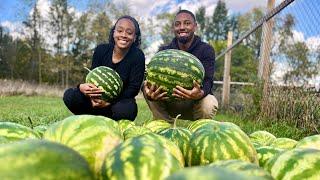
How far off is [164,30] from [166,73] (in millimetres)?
47643

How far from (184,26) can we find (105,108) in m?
1.31

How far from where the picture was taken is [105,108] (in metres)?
4.66

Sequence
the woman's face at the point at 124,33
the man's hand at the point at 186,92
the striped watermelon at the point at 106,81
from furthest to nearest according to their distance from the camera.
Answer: the woman's face at the point at 124,33 < the striped watermelon at the point at 106,81 < the man's hand at the point at 186,92

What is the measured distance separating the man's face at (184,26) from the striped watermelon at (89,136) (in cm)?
345

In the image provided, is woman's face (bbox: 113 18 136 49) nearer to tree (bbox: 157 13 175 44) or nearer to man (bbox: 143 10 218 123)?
man (bbox: 143 10 218 123)

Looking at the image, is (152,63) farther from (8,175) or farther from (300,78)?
(300,78)

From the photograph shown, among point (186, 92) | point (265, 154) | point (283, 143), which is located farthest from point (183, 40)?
point (265, 154)

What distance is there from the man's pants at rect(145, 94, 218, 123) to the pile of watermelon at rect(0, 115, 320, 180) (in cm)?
266

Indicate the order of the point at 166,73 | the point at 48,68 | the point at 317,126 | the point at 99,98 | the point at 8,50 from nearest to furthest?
the point at 166,73 → the point at 99,98 → the point at 317,126 → the point at 8,50 → the point at 48,68

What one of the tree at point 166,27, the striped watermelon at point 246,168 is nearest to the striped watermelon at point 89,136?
the striped watermelon at point 246,168

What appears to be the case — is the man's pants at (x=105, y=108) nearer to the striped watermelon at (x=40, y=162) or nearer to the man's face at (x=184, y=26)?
the man's face at (x=184, y=26)

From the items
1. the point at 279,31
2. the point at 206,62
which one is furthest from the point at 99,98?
the point at 279,31

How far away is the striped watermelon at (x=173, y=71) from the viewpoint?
386 cm

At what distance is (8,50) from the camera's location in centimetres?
3759
